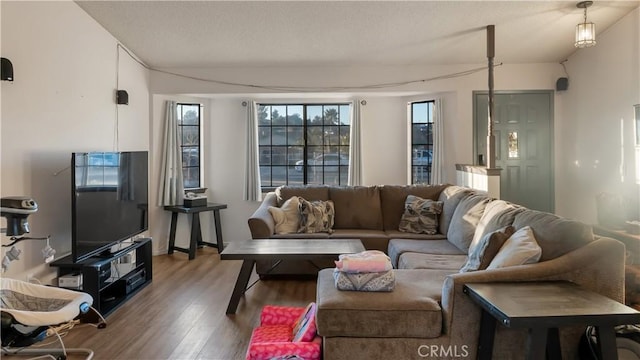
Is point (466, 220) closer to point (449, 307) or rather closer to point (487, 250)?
point (487, 250)

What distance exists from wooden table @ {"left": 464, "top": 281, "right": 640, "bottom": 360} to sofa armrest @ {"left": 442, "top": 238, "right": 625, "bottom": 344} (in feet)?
0.23

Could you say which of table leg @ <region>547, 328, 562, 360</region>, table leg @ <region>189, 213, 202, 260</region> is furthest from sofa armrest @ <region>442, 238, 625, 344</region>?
table leg @ <region>189, 213, 202, 260</region>

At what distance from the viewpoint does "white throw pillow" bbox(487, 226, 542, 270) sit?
89.3 inches

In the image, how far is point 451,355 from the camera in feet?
7.31

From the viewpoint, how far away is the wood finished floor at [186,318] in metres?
2.76

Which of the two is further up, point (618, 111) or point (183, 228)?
point (618, 111)

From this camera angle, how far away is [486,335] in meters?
2.15

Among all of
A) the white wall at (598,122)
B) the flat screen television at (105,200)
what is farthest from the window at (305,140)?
the white wall at (598,122)

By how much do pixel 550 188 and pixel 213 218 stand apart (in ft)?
14.4

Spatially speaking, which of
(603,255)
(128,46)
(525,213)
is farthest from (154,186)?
(603,255)

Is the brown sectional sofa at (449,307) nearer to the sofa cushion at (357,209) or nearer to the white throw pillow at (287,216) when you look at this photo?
the white throw pillow at (287,216)

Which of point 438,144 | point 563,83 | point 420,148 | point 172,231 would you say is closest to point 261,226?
point 172,231

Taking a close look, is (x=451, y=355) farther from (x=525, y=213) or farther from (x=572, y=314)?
(x=525, y=213)

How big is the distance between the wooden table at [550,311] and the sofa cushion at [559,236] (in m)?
0.26
